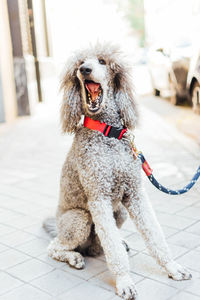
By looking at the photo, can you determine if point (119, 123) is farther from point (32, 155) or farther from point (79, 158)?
point (32, 155)

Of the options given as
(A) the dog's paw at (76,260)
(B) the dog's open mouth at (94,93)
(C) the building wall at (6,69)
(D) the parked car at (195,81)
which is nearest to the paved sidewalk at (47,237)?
(A) the dog's paw at (76,260)

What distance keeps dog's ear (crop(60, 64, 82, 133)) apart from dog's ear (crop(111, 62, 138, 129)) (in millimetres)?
239

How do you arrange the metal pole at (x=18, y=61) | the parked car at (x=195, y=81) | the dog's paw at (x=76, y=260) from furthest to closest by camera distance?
the metal pole at (x=18, y=61), the parked car at (x=195, y=81), the dog's paw at (x=76, y=260)

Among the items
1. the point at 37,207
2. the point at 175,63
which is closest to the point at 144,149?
the point at 37,207

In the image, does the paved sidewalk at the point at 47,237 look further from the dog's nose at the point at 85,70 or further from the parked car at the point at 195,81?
the parked car at the point at 195,81

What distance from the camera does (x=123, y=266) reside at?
2342 millimetres

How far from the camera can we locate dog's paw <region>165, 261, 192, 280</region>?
2.44 meters

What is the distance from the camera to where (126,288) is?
2271mm

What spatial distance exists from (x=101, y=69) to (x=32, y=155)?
4.23m

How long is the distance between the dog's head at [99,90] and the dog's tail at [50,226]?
1.06 metres

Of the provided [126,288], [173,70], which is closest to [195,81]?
[173,70]

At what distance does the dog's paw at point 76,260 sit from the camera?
2.65 m

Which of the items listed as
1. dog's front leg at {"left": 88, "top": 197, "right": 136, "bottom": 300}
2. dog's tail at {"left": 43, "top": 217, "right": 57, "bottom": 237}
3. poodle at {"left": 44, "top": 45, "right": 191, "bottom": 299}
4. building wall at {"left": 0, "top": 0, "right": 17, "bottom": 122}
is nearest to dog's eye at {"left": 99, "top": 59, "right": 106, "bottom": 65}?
poodle at {"left": 44, "top": 45, "right": 191, "bottom": 299}

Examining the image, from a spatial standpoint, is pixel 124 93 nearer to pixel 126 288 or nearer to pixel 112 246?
pixel 112 246
